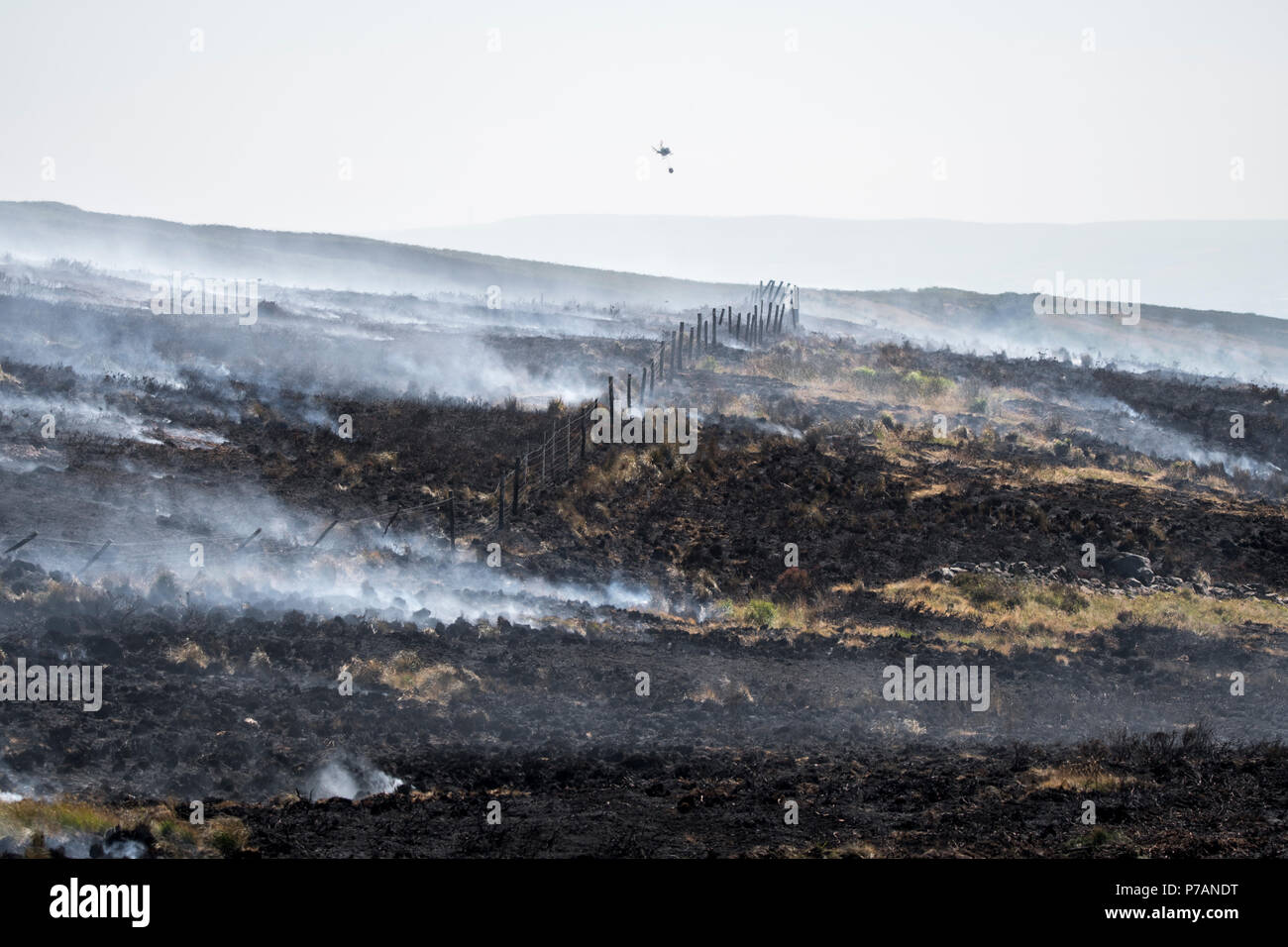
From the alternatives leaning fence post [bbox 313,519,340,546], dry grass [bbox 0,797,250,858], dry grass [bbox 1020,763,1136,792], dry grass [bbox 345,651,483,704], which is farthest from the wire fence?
dry grass [bbox 1020,763,1136,792]

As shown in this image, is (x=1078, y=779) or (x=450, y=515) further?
(x=450, y=515)

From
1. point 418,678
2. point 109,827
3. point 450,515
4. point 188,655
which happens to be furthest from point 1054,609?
point 109,827

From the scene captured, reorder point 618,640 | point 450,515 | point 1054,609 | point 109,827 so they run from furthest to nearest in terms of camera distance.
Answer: point 450,515 < point 1054,609 < point 618,640 < point 109,827

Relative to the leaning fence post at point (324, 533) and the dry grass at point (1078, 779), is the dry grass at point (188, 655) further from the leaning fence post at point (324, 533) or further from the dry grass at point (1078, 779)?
the dry grass at point (1078, 779)

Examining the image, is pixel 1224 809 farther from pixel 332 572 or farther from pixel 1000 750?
pixel 332 572

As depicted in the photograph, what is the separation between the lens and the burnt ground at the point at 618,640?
1420 centimetres

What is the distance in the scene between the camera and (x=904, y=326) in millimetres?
83438

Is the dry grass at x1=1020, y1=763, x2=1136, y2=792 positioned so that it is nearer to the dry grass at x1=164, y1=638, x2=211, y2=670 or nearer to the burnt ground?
the burnt ground

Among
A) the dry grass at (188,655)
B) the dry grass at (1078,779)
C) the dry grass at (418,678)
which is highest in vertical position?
the dry grass at (188,655)

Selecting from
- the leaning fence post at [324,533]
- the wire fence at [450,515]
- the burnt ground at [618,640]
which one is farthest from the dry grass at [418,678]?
the wire fence at [450,515]

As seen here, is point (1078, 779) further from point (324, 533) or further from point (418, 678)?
point (324, 533)

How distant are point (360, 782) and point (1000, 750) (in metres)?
9.02

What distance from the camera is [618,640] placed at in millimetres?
22031
